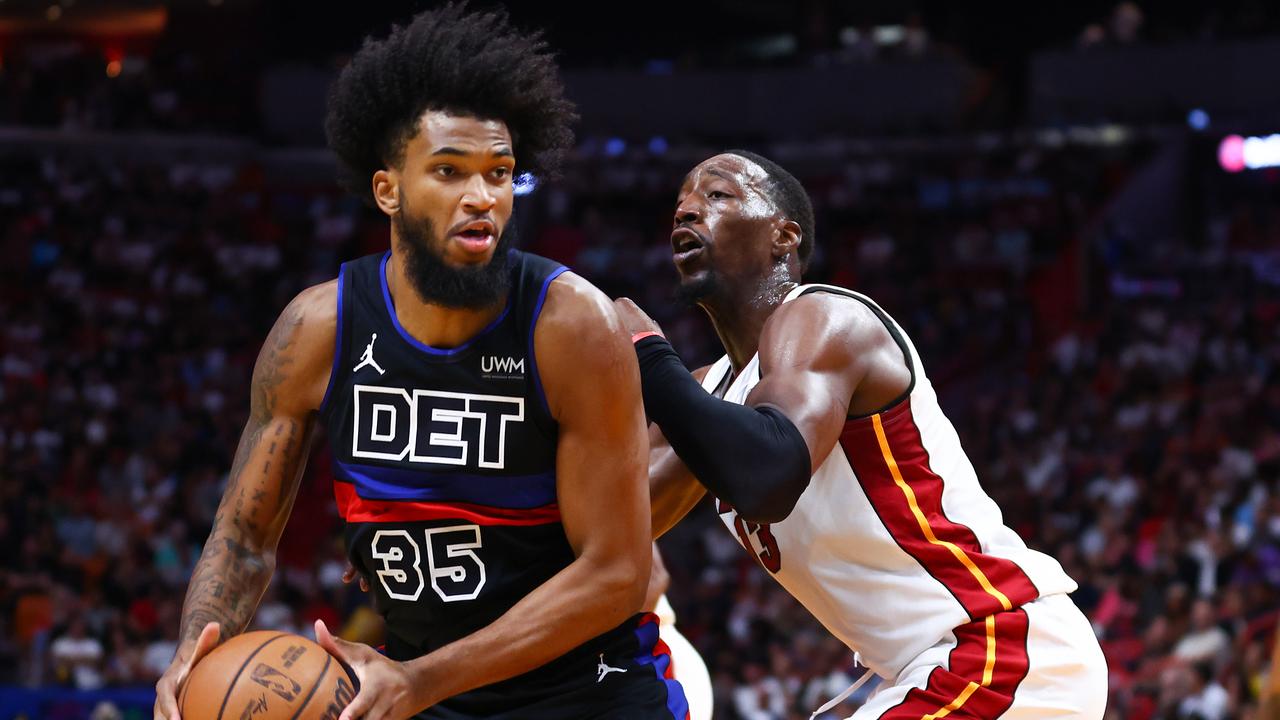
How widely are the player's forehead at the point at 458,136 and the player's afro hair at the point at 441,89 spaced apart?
19 mm

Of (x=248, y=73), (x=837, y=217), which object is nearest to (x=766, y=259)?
(x=837, y=217)

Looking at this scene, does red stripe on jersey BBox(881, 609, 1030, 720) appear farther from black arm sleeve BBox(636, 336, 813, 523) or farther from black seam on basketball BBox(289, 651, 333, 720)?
black seam on basketball BBox(289, 651, 333, 720)

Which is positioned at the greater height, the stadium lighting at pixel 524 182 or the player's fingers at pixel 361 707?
the stadium lighting at pixel 524 182

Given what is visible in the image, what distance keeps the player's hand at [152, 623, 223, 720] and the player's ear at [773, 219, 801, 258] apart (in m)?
1.94

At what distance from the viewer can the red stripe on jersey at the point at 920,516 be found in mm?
3678

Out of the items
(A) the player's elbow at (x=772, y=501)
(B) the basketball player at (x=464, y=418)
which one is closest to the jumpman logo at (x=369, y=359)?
(B) the basketball player at (x=464, y=418)

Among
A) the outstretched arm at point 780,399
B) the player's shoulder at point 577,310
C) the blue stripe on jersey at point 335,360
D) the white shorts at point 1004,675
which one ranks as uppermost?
the player's shoulder at point 577,310

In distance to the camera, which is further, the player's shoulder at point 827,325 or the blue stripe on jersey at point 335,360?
the player's shoulder at point 827,325

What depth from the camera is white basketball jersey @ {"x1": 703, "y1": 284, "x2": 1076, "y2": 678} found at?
3.68m

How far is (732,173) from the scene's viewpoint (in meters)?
4.27

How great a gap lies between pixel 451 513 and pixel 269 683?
528mm

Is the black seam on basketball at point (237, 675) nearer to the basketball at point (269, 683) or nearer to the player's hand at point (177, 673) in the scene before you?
the basketball at point (269, 683)

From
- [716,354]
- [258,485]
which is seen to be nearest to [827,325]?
[258,485]

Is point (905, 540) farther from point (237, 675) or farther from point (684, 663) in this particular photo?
point (237, 675)
